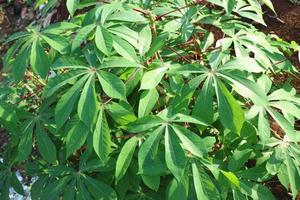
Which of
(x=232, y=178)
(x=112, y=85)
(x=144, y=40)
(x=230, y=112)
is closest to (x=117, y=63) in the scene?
(x=112, y=85)

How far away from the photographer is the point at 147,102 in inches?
66.1

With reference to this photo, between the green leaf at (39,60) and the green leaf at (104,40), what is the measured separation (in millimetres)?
220

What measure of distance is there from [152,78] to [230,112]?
11.1 inches

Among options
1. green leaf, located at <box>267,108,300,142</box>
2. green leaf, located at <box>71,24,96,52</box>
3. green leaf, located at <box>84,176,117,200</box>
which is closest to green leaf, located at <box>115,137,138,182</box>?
green leaf, located at <box>84,176,117,200</box>

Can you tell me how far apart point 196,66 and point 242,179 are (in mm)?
477

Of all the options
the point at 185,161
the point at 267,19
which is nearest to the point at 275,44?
the point at 185,161

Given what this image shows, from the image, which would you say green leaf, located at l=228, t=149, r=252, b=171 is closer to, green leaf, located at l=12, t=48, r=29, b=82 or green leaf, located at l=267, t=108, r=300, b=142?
green leaf, located at l=267, t=108, r=300, b=142

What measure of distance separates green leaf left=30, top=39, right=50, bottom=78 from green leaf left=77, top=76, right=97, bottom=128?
0.21 metres

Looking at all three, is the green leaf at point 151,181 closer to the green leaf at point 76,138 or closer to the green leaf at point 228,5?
the green leaf at point 76,138

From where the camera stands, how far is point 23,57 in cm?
175

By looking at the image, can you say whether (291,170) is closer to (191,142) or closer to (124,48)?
(191,142)

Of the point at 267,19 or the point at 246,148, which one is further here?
the point at 267,19

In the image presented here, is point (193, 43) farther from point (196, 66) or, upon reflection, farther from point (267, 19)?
point (267, 19)

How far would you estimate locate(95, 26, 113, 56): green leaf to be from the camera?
162 centimetres
